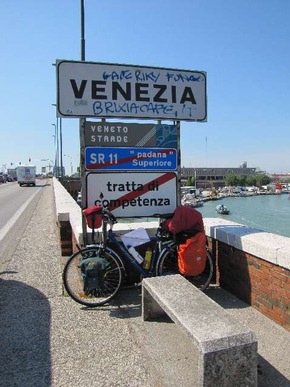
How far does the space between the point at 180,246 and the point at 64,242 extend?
135 inches

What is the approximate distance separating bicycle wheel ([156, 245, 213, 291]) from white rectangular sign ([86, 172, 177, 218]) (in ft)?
2.58

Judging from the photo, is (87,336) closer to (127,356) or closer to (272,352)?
(127,356)

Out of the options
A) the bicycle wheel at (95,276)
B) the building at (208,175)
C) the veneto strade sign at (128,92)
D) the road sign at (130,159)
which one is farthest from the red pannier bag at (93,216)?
the building at (208,175)

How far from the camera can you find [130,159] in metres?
5.06

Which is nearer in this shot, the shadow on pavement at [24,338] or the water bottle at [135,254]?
the shadow on pavement at [24,338]

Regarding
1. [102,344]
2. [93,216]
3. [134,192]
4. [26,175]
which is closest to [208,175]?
[26,175]

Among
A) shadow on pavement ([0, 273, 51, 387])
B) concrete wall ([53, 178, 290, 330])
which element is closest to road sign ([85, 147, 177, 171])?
concrete wall ([53, 178, 290, 330])

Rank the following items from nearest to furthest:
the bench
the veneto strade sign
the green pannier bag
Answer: the bench → the green pannier bag → the veneto strade sign

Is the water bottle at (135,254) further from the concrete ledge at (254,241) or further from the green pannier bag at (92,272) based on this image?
the concrete ledge at (254,241)

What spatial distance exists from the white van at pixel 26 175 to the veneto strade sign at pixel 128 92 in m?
47.1

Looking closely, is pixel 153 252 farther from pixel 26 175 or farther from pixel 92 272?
pixel 26 175

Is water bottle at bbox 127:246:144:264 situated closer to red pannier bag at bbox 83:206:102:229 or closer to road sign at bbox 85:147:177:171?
red pannier bag at bbox 83:206:102:229

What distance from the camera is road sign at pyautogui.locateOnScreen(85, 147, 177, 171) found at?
194 inches

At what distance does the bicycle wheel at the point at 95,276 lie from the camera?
14.0ft
